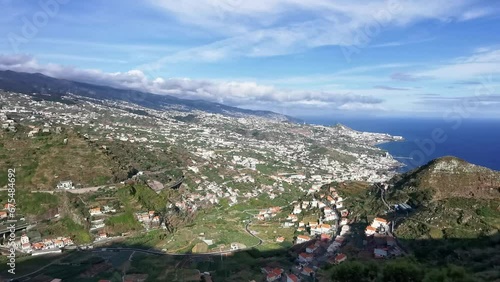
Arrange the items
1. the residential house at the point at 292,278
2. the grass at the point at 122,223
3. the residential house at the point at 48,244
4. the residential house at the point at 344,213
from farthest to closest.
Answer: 1. the residential house at the point at 344,213
2. the grass at the point at 122,223
3. the residential house at the point at 48,244
4. the residential house at the point at 292,278

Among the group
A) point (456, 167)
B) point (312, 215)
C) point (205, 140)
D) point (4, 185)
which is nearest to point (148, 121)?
point (205, 140)

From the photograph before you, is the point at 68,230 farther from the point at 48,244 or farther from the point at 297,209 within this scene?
the point at 297,209

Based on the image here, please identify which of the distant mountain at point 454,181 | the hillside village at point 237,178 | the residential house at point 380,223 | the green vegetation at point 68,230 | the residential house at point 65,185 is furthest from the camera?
the residential house at point 65,185

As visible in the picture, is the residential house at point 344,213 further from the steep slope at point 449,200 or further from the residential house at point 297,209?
the residential house at point 297,209

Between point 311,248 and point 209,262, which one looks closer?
point 209,262

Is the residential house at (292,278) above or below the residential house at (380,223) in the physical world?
below

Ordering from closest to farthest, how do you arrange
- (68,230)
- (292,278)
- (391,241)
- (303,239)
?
(292,278) → (391,241) → (303,239) → (68,230)

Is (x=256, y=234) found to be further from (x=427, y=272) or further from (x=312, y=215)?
(x=427, y=272)

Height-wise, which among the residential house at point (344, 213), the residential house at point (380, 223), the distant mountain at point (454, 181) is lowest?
the residential house at point (344, 213)

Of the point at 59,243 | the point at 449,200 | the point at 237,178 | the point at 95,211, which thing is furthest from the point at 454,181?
the point at 59,243

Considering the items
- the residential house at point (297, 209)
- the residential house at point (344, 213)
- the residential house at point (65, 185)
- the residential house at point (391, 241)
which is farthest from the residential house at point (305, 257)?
the residential house at point (65, 185)
